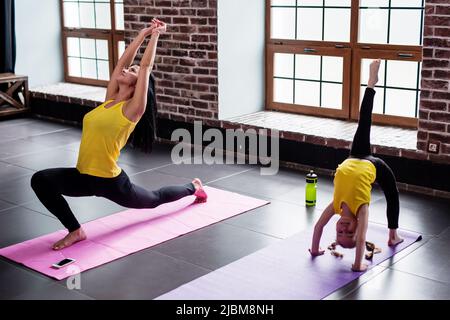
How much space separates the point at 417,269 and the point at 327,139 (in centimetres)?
188

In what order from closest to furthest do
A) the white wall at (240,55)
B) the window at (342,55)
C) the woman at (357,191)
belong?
the woman at (357,191), the window at (342,55), the white wall at (240,55)

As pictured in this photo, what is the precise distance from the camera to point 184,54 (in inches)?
247

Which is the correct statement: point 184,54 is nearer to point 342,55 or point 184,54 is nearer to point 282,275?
point 342,55

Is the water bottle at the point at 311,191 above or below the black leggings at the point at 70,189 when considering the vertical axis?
below

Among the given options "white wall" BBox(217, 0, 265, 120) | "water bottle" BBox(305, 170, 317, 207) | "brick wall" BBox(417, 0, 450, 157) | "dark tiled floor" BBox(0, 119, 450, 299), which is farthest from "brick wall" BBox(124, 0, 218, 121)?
"brick wall" BBox(417, 0, 450, 157)

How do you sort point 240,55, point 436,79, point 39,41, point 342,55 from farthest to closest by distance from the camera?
point 39,41 → point 240,55 → point 342,55 → point 436,79

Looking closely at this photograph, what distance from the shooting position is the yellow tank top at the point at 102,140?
12.9 feet

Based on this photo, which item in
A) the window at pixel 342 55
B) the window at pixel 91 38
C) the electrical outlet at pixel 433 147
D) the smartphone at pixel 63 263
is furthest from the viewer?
the window at pixel 91 38

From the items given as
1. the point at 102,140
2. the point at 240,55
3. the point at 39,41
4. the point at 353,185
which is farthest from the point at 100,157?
the point at 39,41

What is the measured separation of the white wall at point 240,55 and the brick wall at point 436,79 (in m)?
1.83

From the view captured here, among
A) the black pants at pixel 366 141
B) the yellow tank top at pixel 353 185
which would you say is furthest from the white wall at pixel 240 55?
the yellow tank top at pixel 353 185

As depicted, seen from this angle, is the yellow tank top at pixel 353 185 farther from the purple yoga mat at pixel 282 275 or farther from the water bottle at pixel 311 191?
the water bottle at pixel 311 191

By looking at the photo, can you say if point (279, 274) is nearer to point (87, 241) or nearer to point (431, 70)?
point (87, 241)

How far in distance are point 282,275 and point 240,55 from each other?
301cm
